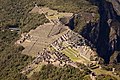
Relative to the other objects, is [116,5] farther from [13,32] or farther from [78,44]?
[78,44]

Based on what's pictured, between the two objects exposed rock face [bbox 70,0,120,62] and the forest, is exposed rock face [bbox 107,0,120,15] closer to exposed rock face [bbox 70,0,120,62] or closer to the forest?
exposed rock face [bbox 70,0,120,62]

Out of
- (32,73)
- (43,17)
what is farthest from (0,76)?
(43,17)

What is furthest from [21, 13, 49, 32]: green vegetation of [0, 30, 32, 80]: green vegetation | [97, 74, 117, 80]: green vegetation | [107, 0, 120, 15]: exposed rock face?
[97, 74, 117, 80]: green vegetation

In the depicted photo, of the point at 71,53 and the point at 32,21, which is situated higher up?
the point at 71,53

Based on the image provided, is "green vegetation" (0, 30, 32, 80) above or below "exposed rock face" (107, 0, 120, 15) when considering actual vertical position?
above

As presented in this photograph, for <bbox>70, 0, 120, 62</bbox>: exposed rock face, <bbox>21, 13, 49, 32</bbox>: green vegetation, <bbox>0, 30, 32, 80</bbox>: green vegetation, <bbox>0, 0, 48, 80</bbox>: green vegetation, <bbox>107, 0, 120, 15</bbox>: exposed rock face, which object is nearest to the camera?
<bbox>0, 30, 32, 80</bbox>: green vegetation

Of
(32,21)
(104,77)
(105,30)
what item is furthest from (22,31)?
(104,77)

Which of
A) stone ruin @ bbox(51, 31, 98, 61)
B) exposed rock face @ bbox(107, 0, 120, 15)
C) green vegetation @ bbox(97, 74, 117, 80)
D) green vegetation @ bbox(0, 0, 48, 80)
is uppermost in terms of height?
green vegetation @ bbox(97, 74, 117, 80)

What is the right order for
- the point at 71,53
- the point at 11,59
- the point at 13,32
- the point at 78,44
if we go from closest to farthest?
the point at 71,53, the point at 78,44, the point at 11,59, the point at 13,32

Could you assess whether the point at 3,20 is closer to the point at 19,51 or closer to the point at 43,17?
the point at 43,17
